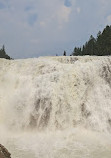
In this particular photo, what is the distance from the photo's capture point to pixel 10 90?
1820cm

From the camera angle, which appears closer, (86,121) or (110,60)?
(86,121)

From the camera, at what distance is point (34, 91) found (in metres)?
17.6


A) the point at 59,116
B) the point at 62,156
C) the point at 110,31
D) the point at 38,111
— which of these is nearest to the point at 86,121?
the point at 59,116

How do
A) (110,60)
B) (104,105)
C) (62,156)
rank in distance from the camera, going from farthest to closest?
(110,60)
(104,105)
(62,156)

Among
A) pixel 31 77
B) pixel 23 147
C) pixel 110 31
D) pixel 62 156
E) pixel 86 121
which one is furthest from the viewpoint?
pixel 110 31

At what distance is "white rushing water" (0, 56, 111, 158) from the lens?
43.6 feet

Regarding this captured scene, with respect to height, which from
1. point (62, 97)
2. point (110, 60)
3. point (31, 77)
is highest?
point (110, 60)

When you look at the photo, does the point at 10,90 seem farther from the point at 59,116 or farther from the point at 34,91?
the point at 59,116

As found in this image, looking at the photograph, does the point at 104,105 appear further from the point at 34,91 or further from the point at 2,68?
the point at 2,68

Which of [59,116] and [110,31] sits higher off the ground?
[110,31]

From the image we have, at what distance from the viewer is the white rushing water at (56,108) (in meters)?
13.3

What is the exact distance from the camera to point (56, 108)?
A: 16625mm

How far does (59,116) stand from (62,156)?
14.8 ft

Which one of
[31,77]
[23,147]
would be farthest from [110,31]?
[23,147]
